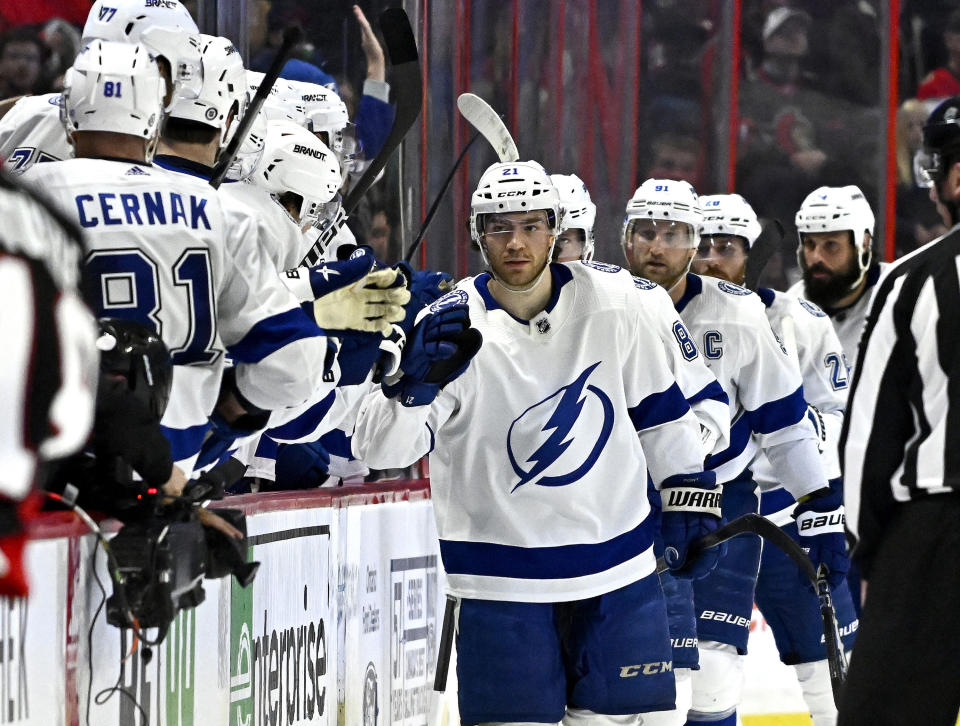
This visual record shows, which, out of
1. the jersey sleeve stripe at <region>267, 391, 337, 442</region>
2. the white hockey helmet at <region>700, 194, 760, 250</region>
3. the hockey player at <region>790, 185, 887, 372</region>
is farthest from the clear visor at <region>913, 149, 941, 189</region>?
the hockey player at <region>790, 185, 887, 372</region>

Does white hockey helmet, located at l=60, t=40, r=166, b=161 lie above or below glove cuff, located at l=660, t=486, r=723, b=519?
above

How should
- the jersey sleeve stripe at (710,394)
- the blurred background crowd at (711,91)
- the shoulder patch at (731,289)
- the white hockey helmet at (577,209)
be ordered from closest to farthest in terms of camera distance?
1. the jersey sleeve stripe at (710,394)
2. the shoulder patch at (731,289)
3. the white hockey helmet at (577,209)
4. the blurred background crowd at (711,91)

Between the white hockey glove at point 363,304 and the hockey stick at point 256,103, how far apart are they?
1.05 feet

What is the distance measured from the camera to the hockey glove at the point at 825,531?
4.11 meters

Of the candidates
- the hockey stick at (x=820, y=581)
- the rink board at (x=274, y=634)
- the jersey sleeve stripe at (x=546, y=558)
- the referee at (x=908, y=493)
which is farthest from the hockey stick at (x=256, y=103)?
the hockey stick at (x=820, y=581)

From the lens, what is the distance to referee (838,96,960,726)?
2.09m

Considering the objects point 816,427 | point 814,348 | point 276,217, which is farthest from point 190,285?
point 814,348

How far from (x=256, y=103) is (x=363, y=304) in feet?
1.48

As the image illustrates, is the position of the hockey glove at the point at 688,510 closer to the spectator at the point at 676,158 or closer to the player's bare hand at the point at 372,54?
the player's bare hand at the point at 372,54

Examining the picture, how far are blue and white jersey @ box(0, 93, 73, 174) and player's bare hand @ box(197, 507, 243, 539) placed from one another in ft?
3.08

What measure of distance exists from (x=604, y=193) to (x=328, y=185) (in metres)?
4.69

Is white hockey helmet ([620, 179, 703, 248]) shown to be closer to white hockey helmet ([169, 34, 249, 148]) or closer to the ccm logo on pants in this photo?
the ccm logo on pants

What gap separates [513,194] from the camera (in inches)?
134

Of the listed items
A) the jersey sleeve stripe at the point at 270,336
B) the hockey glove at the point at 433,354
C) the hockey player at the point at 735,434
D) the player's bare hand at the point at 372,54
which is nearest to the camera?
the jersey sleeve stripe at the point at 270,336
